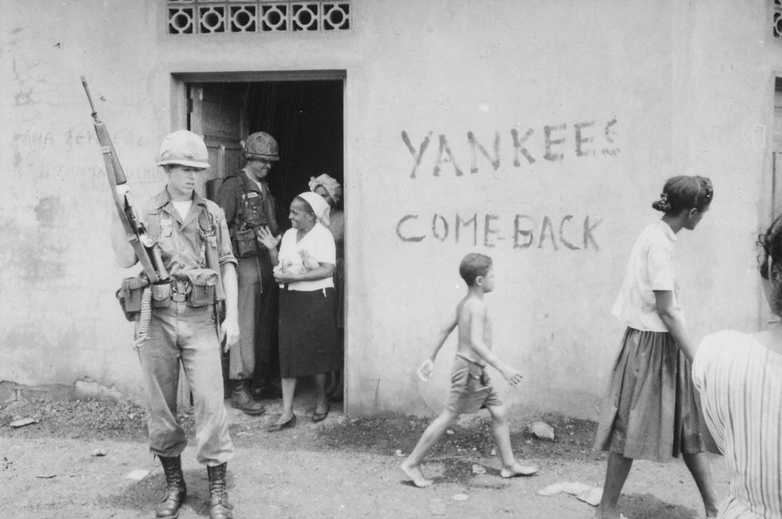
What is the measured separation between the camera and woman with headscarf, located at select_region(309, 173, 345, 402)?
649 cm

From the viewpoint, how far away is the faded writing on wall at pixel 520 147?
566 centimetres

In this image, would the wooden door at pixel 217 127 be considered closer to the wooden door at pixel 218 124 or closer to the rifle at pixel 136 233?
the wooden door at pixel 218 124

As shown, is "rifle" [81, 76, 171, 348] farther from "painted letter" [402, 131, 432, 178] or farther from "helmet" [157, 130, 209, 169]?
"painted letter" [402, 131, 432, 178]

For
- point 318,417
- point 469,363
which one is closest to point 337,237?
point 318,417

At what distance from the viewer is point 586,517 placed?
4.42 m

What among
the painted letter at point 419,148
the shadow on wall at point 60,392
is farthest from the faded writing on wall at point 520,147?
the shadow on wall at point 60,392

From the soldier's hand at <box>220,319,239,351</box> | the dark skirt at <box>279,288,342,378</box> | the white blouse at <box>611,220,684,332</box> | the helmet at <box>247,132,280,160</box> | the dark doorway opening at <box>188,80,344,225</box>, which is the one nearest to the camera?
the white blouse at <box>611,220,684,332</box>

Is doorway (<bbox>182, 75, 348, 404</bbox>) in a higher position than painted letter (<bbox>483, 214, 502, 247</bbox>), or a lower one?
higher

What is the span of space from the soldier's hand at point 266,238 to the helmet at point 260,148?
1.89 ft

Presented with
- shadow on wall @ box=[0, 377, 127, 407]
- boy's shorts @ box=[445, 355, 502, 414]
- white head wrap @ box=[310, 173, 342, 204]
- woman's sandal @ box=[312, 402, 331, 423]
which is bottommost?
woman's sandal @ box=[312, 402, 331, 423]

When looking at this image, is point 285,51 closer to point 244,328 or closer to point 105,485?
point 244,328

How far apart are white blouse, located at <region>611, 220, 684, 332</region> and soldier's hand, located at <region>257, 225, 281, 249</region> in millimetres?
3010

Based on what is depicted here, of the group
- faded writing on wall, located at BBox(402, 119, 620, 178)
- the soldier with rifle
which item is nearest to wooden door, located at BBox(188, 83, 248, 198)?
faded writing on wall, located at BBox(402, 119, 620, 178)

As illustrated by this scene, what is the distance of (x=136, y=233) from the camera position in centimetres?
422
